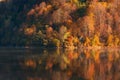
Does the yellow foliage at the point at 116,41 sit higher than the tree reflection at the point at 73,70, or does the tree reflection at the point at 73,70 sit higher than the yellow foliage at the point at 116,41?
the yellow foliage at the point at 116,41

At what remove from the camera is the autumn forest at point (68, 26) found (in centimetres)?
11350

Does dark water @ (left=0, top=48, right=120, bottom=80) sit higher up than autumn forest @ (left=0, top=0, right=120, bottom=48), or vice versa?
autumn forest @ (left=0, top=0, right=120, bottom=48)

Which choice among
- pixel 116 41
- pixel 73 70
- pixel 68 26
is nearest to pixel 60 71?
pixel 73 70

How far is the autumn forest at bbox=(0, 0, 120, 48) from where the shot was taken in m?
114

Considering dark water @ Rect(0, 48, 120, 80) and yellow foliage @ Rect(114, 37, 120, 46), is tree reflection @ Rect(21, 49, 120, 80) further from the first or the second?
yellow foliage @ Rect(114, 37, 120, 46)

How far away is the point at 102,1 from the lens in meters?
128

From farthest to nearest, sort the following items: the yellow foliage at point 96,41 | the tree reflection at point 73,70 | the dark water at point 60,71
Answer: the yellow foliage at point 96,41 < the dark water at point 60,71 < the tree reflection at point 73,70

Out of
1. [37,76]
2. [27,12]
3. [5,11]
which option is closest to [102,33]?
[27,12]

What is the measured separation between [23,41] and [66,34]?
14.5 meters

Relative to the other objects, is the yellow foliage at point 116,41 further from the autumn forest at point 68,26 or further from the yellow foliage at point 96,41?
the yellow foliage at point 96,41

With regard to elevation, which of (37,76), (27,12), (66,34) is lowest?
(37,76)

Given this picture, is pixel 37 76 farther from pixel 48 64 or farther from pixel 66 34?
pixel 66 34

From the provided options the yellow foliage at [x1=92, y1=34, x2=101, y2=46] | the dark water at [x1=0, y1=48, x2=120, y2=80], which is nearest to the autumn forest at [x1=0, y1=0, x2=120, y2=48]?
the yellow foliage at [x1=92, y1=34, x2=101, y2=46]

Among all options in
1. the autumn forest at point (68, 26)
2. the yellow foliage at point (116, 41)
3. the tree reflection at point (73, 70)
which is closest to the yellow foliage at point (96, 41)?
the autumn forest at point (68, 26)
